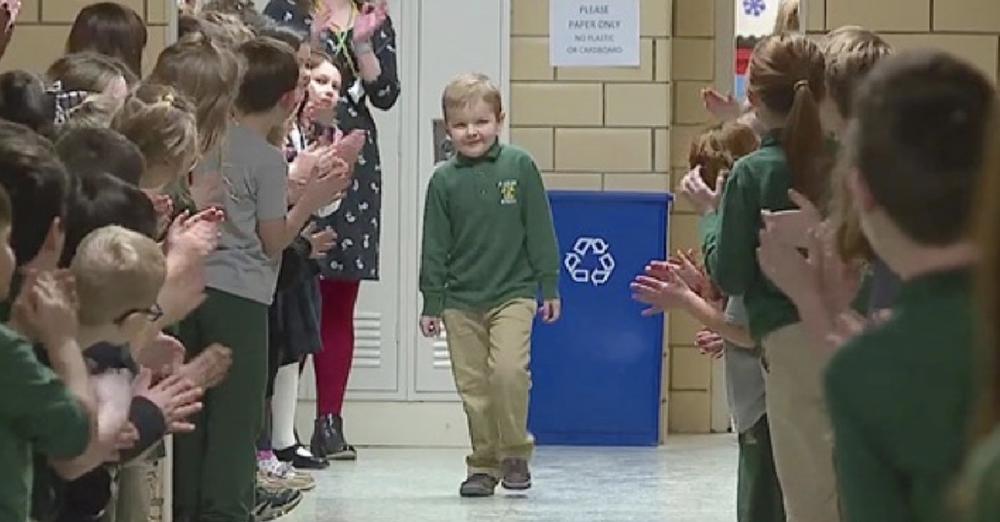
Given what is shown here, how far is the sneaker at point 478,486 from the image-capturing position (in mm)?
5887

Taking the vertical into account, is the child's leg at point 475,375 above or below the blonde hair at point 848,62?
below

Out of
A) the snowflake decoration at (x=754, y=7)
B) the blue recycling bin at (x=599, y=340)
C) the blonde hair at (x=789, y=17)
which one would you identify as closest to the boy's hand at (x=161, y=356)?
the blonde hair at (x=789, y=17)

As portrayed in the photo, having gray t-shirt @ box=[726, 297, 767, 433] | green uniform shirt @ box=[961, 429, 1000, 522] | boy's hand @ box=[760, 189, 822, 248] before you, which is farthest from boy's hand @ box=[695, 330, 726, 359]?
green uniform shirt @ box=[961, 429, 1000, 522]

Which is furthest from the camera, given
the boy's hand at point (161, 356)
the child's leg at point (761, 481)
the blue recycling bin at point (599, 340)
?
the blue recycling bin at point (599, 340)

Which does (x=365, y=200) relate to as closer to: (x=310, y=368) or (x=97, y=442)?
(x=310, y=368)

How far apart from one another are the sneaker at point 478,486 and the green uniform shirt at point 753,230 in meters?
2.26

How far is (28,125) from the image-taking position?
3.30 m

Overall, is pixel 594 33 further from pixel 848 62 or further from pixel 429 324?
pixel 848 62

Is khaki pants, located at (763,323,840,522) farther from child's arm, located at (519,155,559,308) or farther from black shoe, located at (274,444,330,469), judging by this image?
black shoe, located at (274,444,330,469)

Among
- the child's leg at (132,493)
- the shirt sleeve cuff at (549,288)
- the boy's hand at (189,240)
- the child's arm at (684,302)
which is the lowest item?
the child's leg at (132,493)

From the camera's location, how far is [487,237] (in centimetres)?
601

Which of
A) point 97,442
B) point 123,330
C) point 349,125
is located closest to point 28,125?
point 123,330

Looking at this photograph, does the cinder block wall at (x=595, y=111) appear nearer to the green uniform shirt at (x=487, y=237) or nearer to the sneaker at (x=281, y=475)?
the green uniform shirt at (x=487, y=237)

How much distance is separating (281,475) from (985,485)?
485 centimetres
